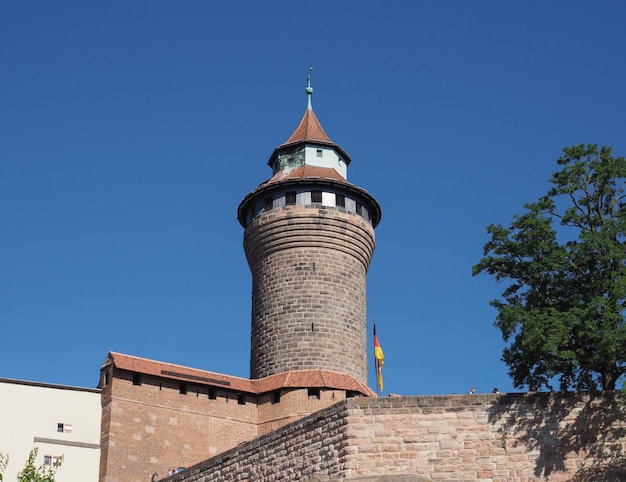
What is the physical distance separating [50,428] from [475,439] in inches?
536

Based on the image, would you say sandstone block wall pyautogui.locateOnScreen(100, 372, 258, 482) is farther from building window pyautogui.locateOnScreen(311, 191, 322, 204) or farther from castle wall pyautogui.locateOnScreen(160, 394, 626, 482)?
castle wall pyautogui.locateOnScreen(160, 394, 626, 482)

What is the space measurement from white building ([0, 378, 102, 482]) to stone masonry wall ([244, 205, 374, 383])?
238 inches

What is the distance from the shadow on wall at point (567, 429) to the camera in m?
22.2

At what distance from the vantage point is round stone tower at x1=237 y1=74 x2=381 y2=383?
35406 mm

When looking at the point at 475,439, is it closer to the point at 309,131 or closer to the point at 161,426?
the point at 161,426

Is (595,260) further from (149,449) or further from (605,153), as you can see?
(149,449)

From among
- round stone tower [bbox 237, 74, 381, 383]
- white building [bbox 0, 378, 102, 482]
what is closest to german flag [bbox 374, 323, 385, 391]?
round stone tower [bbox 237, 74, 381, 383]

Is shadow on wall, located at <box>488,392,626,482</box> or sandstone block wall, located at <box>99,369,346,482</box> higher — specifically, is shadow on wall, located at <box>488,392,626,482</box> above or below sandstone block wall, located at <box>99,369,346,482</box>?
below

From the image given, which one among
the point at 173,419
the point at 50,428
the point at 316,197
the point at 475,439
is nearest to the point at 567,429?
the point at 475,439

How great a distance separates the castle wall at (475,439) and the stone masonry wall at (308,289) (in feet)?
39.4

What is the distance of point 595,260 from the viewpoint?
23.6 m

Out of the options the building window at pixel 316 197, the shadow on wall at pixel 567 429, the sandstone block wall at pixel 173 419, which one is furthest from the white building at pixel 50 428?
the shadow on wall at pixel 567 429

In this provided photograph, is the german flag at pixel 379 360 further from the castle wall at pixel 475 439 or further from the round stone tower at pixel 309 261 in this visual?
the castle wall at pixel 475 439

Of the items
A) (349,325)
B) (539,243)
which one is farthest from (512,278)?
(349,325)
